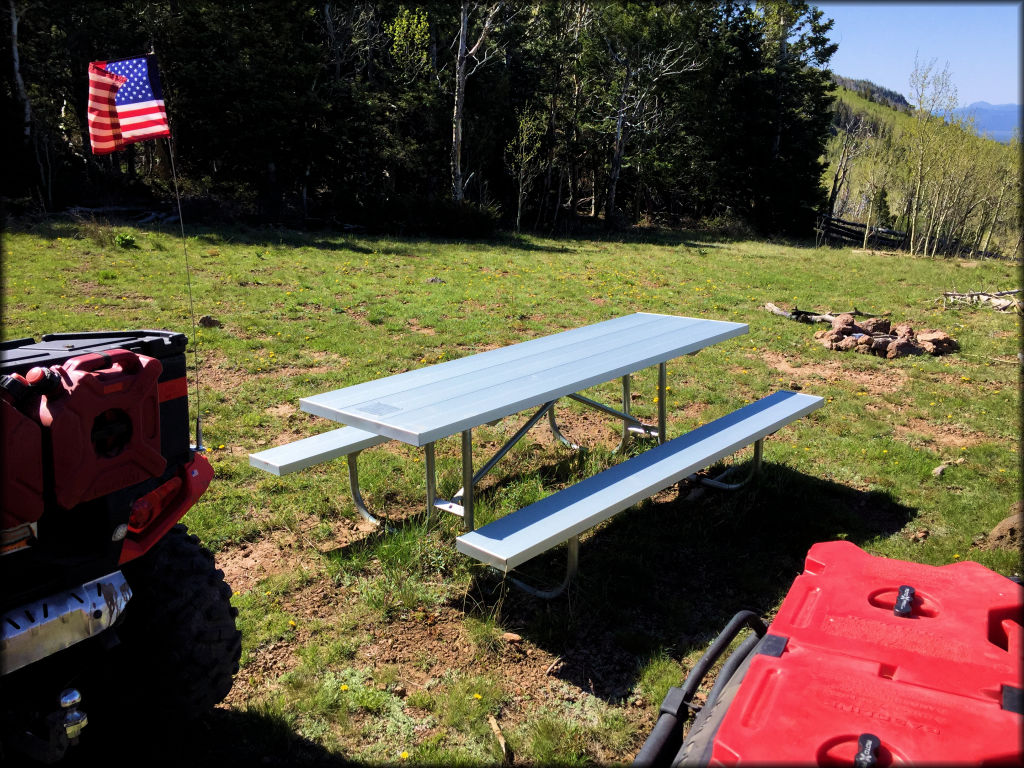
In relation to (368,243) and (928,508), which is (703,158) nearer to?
(368,243)

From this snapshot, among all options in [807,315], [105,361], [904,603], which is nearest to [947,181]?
[807,315]

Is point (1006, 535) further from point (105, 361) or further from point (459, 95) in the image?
point (459, 95)

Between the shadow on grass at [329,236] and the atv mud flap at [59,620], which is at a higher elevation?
the shadow on grass at [329,236]

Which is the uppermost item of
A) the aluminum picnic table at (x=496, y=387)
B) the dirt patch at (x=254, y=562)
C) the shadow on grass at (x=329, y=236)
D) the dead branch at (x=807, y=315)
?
the shadow on grass at (x=329, y=236)

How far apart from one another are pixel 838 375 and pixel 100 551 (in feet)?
23.5

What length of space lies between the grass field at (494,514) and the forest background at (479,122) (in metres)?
9.15

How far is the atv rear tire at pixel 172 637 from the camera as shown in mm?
2305

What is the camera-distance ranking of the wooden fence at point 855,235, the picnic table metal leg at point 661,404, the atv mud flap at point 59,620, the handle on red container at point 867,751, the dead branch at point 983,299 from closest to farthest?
the handle on red container at point 867,751, the atv mud flap at point 59,620, the picnic table metal leg at point 661,404, the dead branch at point 983,299, the wooden fence at point 855,235

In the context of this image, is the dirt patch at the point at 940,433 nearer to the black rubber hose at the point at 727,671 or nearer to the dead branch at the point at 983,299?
the black rubber hose at the point at 727,671

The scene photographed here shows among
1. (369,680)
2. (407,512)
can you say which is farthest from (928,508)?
(369,680)

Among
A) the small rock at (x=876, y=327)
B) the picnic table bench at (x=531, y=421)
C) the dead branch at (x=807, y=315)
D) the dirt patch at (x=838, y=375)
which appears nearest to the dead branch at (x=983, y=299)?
the dead branch at (x=807, y=315)

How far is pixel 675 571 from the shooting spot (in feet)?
12.7

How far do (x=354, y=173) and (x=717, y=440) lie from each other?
751 inches

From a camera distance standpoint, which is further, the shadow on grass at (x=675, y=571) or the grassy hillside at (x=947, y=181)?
the grassy hillside at (x=947, y=181)
